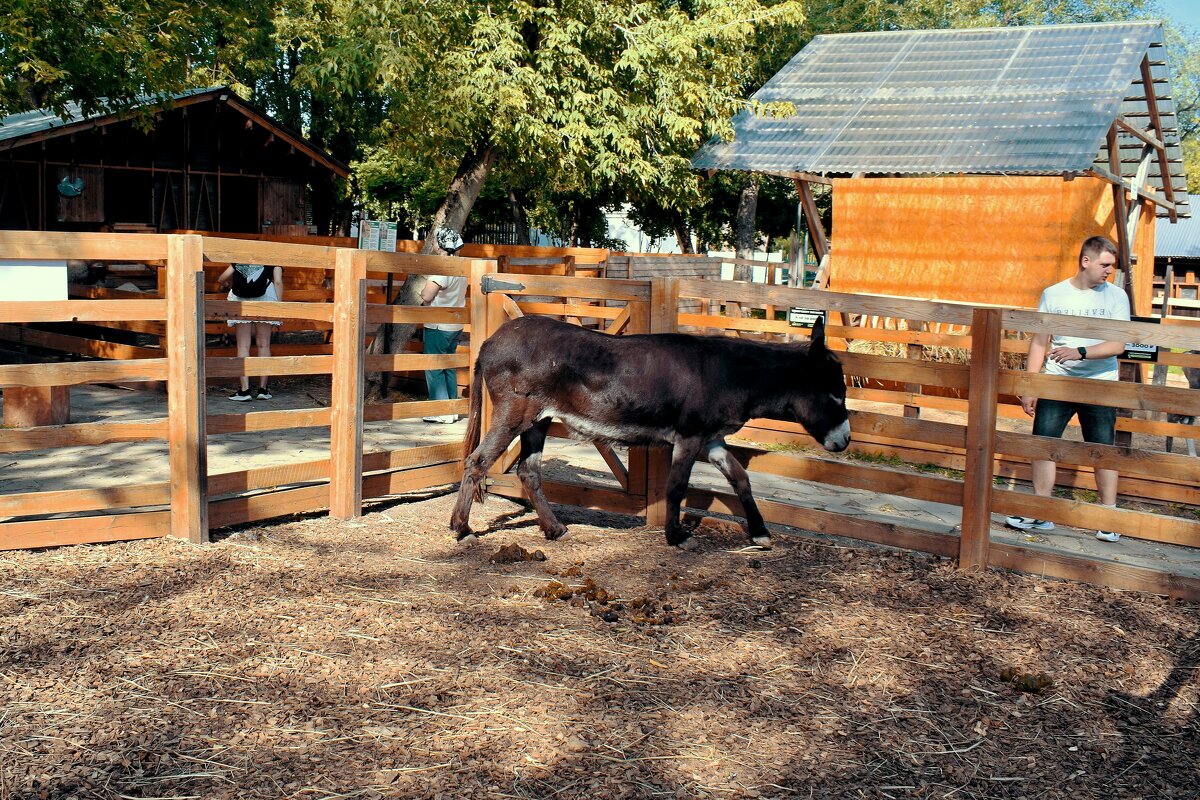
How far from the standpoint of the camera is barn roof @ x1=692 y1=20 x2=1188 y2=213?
13.1 m

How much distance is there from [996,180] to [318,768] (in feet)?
40.9

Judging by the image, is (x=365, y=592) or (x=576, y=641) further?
(x=365, y=592)

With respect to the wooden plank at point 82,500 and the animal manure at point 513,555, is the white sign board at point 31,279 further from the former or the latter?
the animal manure at point 513,555

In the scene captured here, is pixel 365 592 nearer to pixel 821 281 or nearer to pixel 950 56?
pixel 821 281

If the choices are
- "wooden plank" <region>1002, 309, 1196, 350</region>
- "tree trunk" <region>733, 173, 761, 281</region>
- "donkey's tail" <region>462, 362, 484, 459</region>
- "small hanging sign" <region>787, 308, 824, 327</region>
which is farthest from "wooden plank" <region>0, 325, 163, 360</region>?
"tree trunk" <region>733, 173, 761, 281</region>

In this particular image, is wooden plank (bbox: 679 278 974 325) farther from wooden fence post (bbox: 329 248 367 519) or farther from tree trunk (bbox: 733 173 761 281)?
tree trunk (bbox: 733 173 761 281)

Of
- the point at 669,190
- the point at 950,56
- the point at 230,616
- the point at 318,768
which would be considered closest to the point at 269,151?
the point at 669,190

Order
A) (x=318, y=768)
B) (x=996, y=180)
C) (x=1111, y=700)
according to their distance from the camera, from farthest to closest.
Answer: (x=996, y=180) → (x=1111, y=700) → (x=318, y=768)

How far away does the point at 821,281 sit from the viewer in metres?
14.8

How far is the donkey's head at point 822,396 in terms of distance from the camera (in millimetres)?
6449

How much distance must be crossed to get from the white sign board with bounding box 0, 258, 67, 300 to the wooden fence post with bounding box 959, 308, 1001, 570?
489 cm

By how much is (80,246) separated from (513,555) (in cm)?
281

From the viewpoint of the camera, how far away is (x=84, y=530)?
5.79 m

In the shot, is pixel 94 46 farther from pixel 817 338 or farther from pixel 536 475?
pixel 817 338
